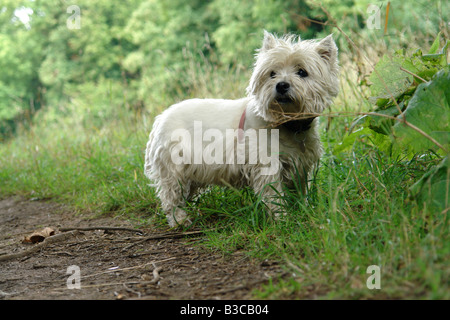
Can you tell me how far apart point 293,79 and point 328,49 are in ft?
1.54

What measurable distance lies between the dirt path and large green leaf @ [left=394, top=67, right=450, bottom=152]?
100 centimetres

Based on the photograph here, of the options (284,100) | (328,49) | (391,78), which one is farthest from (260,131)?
(391,78)

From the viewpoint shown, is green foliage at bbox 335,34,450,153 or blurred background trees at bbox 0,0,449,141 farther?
blurred background trees at bbox 0,0,449,141

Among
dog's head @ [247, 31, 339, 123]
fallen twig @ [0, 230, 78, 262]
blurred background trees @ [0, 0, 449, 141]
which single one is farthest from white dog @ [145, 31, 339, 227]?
blurred background trees @ [0, 0, 449, 141]

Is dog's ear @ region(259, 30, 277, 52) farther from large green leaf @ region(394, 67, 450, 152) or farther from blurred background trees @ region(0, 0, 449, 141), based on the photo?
blurred background trees @ region(0, 0, 449, 141)

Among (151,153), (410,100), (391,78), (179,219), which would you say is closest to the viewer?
(410,100)

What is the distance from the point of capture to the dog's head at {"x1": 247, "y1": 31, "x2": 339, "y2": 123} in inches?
119

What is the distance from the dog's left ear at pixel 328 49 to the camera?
3.23 meters

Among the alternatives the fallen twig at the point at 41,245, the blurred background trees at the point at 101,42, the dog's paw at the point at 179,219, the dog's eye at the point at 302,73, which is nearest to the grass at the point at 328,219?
the dog's paw at the point at 179,219

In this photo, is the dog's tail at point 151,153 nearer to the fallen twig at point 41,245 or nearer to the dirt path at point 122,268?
Answer: the dirt path at point 122,268

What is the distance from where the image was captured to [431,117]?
230 centimetres

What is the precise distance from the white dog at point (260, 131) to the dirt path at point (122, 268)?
1.54ft

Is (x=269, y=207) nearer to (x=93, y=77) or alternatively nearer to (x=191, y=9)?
(x=191, y=9)

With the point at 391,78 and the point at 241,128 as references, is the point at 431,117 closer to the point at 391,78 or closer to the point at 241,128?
the point at 391,78
